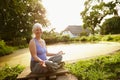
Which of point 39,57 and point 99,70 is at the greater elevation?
point 39,57

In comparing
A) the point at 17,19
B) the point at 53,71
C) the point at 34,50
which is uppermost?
the point at 17,19

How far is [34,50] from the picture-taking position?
5000 millimetres

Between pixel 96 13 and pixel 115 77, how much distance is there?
38.0m

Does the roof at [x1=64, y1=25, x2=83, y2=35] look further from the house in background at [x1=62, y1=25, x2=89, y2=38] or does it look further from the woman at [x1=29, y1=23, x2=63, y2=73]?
the woman at [x1=29, y1=23, x2=63, y2=73]

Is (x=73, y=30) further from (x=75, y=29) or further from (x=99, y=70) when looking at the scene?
(x=99, y=70)

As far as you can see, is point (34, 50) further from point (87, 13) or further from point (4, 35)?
point (87, 13)

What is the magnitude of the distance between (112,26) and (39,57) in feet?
117

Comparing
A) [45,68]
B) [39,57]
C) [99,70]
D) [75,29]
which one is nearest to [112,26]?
[99,70]

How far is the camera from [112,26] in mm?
39000

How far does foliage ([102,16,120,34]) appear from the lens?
38344mm

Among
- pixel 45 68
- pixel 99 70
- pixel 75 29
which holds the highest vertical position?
pixel 75 29

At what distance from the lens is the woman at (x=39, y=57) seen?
4891 mm

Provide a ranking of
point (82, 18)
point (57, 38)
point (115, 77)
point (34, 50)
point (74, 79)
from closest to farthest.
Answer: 1. point (34, 50)
2. point (74, 79)
3. point (115, 77)
4. point (57, 38)
5. point (82, 18)

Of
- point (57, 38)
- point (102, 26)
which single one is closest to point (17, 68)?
point (57, 38)
